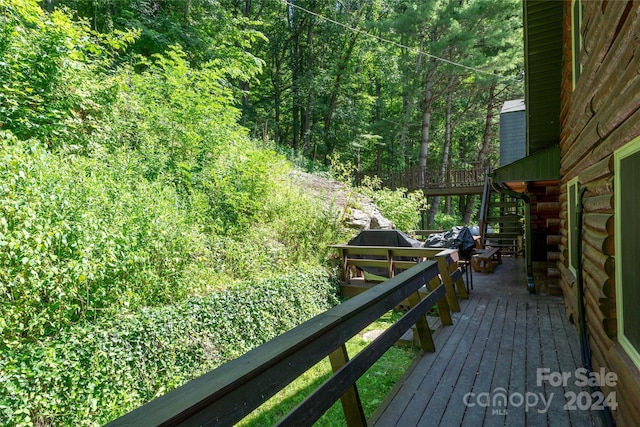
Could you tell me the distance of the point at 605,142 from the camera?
2504 millimetres

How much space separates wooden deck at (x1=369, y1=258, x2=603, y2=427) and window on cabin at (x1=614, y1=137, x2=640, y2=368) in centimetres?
64

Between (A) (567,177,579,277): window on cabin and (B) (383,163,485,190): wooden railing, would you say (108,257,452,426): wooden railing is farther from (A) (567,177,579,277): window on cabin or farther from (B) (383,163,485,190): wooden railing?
(B) (383,163,485,190): wooden railing

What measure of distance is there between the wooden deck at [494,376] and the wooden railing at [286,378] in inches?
20.1

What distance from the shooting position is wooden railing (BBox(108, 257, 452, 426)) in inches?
35.9

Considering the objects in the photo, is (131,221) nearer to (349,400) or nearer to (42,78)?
(42,78)

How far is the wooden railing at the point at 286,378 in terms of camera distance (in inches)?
35.9

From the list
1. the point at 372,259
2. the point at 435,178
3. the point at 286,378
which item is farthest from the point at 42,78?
the point at 435,178

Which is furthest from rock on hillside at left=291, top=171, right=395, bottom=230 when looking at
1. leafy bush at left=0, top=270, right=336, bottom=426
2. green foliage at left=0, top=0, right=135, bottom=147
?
green foliage at left=0, top=0, right=135, bottom=147

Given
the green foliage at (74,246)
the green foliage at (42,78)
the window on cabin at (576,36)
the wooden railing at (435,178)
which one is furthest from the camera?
the wooden railing at (435,178)

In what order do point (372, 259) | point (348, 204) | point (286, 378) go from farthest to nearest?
1. point (348, 204)
2. point (372, 259)
3. point (286, 378)

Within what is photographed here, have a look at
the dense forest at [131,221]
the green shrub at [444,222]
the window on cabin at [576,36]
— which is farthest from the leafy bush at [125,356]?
the green shrub at [444,222]

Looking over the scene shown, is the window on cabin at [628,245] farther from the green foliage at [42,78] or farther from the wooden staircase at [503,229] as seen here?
the wooden staircase at [503,229]

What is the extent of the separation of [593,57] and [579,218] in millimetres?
1351

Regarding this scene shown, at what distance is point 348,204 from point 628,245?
26.2ft
